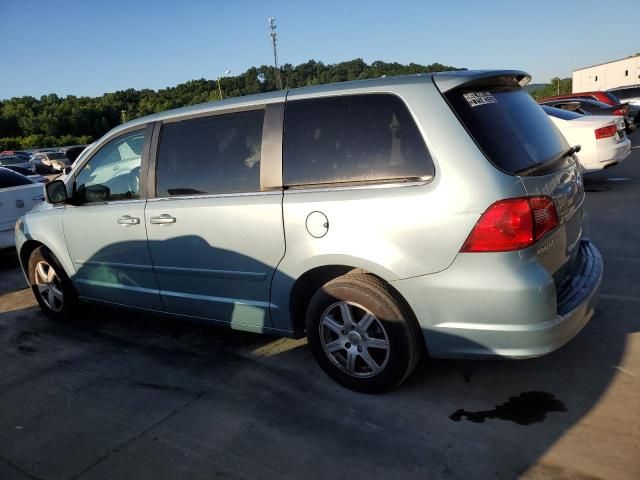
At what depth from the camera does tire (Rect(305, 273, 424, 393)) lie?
2781 mm

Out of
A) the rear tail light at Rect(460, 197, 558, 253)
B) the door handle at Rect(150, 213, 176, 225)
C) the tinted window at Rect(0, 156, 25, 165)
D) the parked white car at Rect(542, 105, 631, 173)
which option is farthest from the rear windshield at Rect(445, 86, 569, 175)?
the tinted window at Rect(0, 156, 25, 165)

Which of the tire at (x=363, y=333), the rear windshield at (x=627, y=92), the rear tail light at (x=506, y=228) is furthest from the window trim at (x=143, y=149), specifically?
the rear windshield at (x=627, y=92)

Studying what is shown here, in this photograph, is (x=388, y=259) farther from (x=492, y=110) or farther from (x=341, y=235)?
(x=492, y=110)

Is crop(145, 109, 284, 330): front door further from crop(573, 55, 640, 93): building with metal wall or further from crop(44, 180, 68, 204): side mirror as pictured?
crop(573, 55, 640, 93): building with metal wall

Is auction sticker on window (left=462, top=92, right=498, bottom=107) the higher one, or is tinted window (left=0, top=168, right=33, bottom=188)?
auction sticker on window (left=462, top=92, right=498, bottom=107)

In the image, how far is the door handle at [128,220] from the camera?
3.78 metres

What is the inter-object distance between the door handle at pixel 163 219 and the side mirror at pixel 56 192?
1.12 m

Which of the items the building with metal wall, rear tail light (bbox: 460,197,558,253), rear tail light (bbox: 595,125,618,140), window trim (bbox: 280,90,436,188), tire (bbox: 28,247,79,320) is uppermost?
the building with metal wall

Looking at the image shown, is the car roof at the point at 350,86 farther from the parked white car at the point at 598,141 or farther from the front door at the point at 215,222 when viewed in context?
the parked white car at the point at 598,141

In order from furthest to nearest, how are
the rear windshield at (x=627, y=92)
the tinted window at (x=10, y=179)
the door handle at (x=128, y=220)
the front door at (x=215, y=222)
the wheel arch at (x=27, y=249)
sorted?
Result: the rear windshield at (x=627, y=92), the tinted window at (x=10, y=179), the wheel arch at (x=27, y=249), the door handle at (x=128, y=220), the front door at (x=215, y=222)

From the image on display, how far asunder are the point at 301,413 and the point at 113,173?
249 centimetres

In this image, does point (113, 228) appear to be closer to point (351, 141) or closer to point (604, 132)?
point (351, 141)

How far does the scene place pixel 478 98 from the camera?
2.79 m

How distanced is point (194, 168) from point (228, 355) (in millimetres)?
1398
